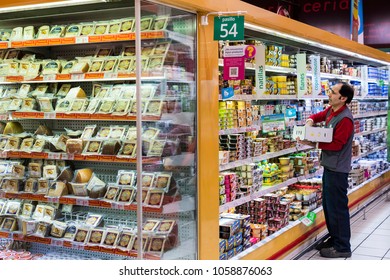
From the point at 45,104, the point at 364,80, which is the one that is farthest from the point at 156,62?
the point at 364,80

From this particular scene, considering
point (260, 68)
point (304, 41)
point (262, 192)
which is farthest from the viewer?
point (304, 41)

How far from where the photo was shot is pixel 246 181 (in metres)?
5.15

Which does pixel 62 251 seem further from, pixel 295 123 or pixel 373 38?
pixel 373 38

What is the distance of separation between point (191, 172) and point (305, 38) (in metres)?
2.54

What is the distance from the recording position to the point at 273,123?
5.55 meters

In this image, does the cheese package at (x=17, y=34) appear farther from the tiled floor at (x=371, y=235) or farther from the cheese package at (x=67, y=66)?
the tiled floor at (x=371, y=235)

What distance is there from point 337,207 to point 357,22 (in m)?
4.45

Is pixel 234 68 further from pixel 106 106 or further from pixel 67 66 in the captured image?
pixel 67 66

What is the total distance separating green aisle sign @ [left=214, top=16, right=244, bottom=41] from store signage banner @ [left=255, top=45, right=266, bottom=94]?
993 mm

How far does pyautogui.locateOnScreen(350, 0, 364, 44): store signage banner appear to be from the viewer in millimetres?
8523

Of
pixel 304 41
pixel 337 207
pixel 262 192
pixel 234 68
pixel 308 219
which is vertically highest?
pixel 304 41

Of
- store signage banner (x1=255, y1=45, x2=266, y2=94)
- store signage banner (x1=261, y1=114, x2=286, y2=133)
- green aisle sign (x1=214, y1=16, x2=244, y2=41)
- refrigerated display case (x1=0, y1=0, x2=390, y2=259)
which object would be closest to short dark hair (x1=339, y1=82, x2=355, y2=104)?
store signage banner (x1=261, y1=114, x2=286, y2=133)

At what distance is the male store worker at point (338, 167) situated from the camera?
5.27 m

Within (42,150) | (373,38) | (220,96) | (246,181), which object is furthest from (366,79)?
(42,150)
